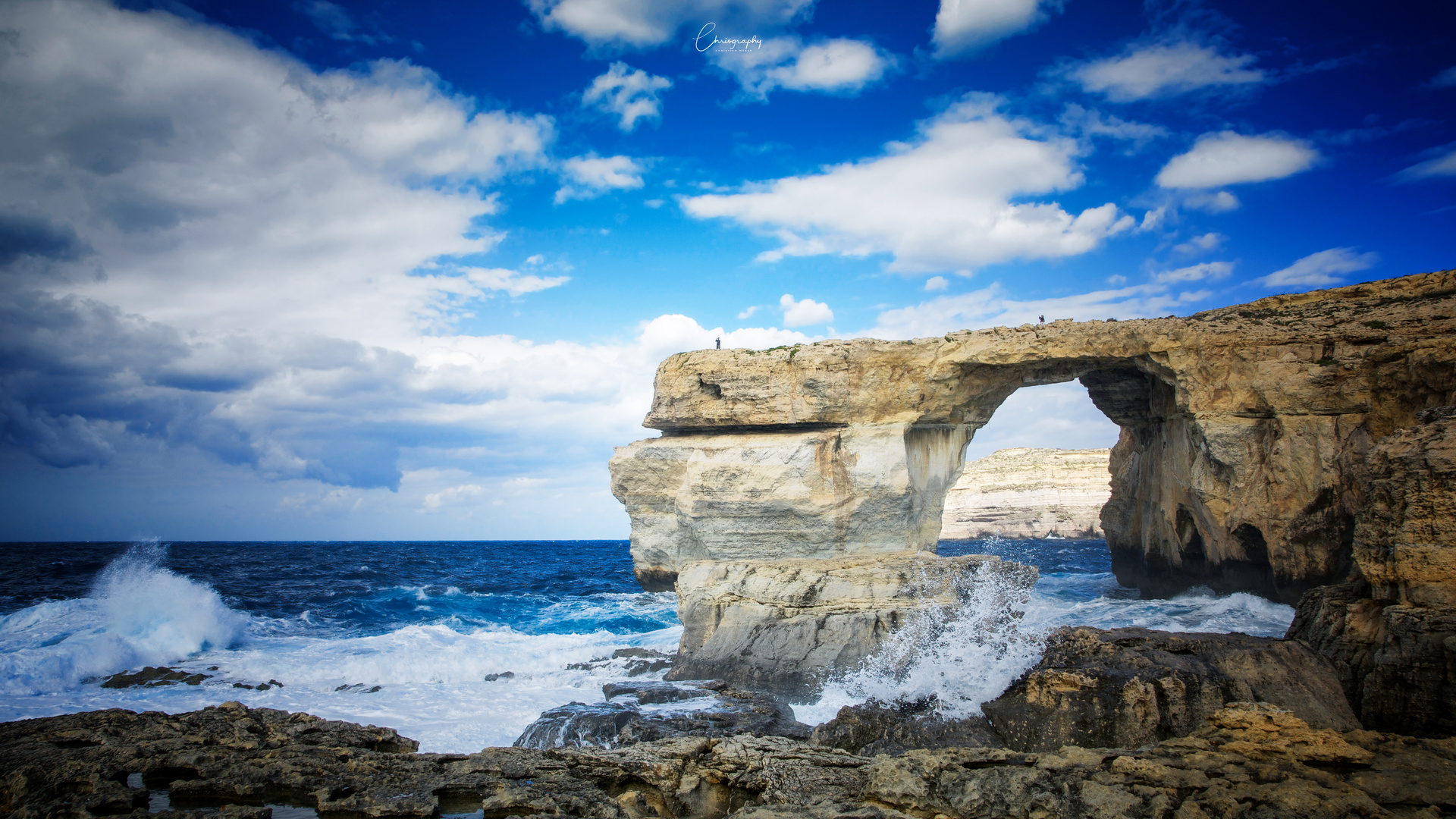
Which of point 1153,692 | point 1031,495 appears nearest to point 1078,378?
point 1153,692

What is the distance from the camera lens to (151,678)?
13281 mm

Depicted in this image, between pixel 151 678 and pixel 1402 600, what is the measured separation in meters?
20.1

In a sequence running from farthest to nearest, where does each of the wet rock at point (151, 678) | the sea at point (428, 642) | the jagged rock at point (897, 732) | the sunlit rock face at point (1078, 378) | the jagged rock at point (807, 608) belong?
the sunlit rock face at point (1078, 378)
the wet rock at point (151, 678)
the jagged rock at point (807, 608)
the sea at point (428, 642)
the jagged rock at point (897, 732)

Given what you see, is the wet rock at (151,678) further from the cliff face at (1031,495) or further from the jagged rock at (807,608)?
the cliff face at (1031,495)

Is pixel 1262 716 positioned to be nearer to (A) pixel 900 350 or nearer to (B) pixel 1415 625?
(B) pixel 1415 625

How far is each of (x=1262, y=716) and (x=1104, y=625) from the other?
11157mm

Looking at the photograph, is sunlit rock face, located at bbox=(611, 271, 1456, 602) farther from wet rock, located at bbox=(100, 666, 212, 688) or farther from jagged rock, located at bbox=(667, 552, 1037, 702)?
wet rock, located at bbox=(100, 666, 212, 688)

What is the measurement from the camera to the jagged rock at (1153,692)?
266 inches

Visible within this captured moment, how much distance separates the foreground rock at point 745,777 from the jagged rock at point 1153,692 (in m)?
1.00

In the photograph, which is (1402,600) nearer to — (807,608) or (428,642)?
(807,608)

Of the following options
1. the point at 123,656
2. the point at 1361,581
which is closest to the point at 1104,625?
the point at 1361,581

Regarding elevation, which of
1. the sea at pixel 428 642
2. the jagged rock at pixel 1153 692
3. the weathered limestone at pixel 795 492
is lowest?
the sea at pixel 428 642

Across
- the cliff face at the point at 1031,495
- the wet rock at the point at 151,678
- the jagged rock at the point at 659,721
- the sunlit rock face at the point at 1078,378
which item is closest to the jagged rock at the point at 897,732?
the jagged rock at the point at 659,721

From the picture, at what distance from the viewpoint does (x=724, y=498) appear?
16.8 m
